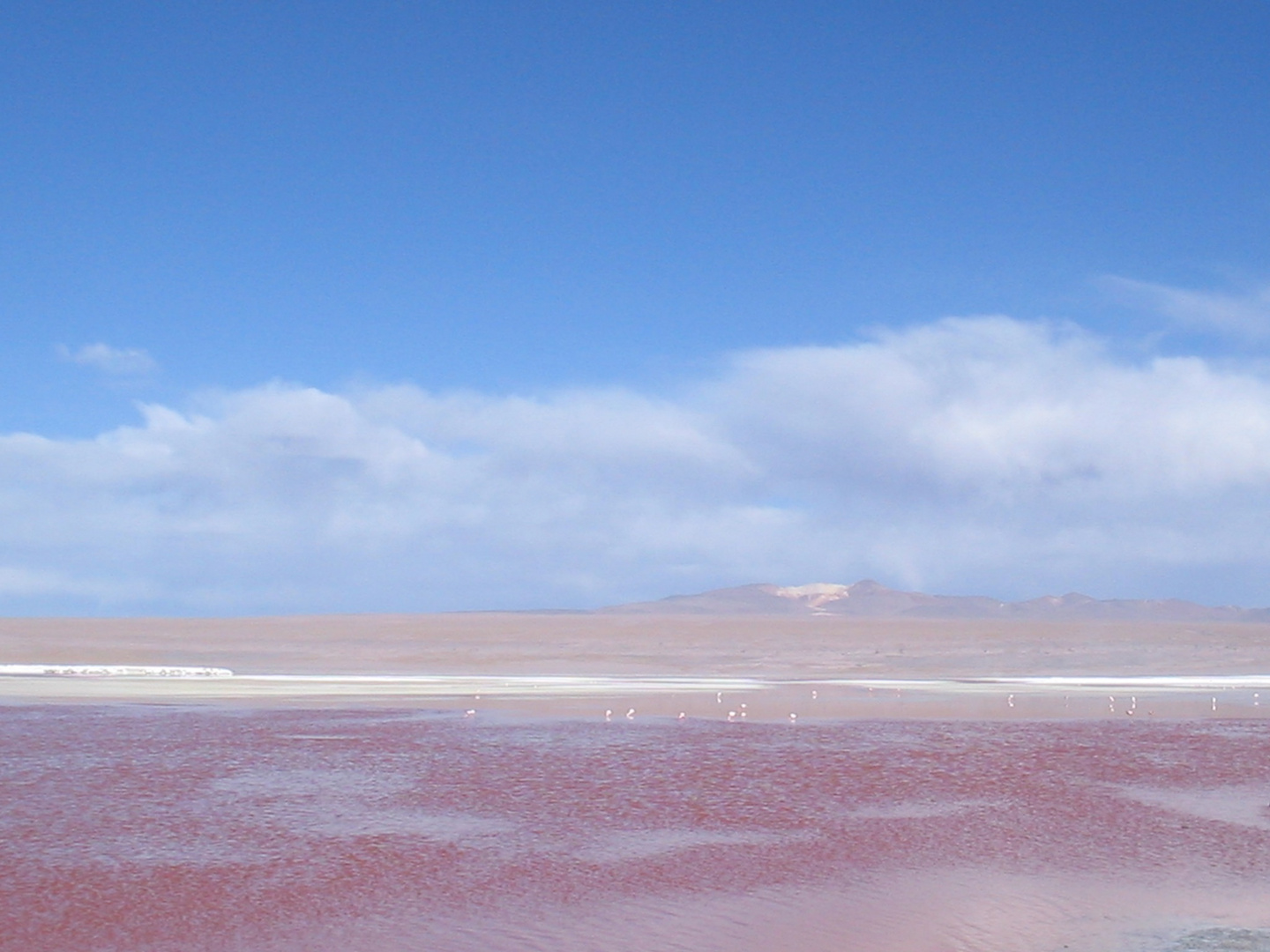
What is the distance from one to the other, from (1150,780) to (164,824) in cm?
1424

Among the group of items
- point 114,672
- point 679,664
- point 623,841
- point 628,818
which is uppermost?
point 679,664

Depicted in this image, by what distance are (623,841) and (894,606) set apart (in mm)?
148334

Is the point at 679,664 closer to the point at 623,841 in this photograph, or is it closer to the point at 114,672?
the point at 114,672

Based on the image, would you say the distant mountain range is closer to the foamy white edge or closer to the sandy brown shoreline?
the sandy brown shoreline

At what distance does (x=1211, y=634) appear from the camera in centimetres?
6303

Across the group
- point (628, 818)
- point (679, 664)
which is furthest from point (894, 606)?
point (628, 818)

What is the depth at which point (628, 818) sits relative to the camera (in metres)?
15.7

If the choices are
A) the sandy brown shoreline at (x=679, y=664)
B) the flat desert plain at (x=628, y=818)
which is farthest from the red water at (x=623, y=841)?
the sandy brown shoreline at (x=679, y=664)

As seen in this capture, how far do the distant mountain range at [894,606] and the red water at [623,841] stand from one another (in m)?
122

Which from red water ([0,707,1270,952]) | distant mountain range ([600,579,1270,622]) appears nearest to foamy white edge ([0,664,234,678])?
red water ([0,707,1270,952])

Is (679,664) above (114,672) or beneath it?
above

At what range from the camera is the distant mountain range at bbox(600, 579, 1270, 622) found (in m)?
146

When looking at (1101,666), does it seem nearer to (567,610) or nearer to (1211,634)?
(1211,634)

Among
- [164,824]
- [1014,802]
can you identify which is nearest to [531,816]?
[164,824]
